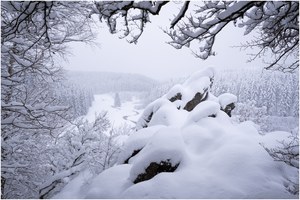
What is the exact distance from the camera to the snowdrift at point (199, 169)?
17.1ft

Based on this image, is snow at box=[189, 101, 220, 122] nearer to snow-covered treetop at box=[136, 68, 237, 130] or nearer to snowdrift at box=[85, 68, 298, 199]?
snowdrift at box=[85, 68, 298, 199]

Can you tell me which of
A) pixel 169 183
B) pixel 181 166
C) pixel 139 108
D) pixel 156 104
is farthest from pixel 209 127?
pixel 139 108

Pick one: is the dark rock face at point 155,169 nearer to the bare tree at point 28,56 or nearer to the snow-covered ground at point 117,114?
the bare tree at point 28,56

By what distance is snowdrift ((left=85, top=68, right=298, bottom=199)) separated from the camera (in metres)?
5.21

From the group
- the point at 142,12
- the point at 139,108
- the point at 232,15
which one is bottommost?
the point at 139,108

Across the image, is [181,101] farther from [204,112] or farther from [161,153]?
[161,153]

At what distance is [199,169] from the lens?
6.06 m

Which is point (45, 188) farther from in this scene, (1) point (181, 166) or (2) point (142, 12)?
(2) point (142, 12)

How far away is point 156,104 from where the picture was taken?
1516 cm

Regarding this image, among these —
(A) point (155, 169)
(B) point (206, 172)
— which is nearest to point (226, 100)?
(A) point (155, 169)

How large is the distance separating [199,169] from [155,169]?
1.49 m

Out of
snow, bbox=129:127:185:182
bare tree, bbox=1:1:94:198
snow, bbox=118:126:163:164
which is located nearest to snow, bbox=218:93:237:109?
snow, bbox=118:126:163:164

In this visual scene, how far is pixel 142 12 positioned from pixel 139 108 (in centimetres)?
9992

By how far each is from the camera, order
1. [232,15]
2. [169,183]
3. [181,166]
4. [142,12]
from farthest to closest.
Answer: [181,166], [169,183], [142,12], [232,15]
